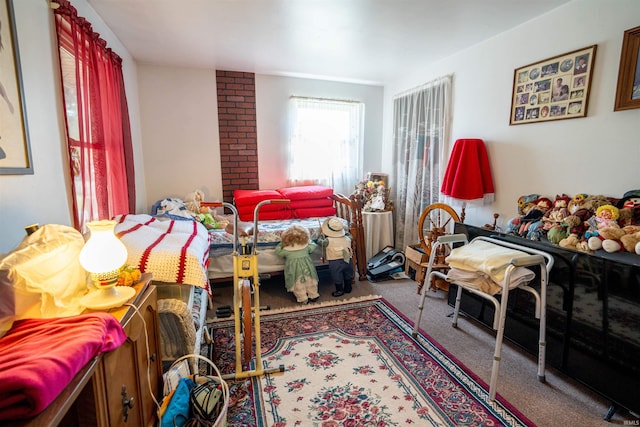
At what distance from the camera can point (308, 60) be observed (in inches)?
123

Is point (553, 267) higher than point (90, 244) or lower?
lower

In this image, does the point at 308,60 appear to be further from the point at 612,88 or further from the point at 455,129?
the point at 612,88

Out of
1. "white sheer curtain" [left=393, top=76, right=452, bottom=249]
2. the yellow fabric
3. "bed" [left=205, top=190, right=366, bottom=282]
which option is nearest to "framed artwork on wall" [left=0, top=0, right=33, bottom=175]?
"bed" [left=205, top=190, right=366, bottom=282]

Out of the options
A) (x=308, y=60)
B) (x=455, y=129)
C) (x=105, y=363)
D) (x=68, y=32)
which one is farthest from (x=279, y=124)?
(x=105, y=363)

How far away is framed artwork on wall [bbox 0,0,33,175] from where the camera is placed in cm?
114

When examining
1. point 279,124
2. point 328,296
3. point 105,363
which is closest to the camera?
point 105,363

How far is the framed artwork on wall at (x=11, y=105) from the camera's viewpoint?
1.14 metres

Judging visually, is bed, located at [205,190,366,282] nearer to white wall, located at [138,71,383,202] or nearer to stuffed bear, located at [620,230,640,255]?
white wall, located at [138,71,383,202]

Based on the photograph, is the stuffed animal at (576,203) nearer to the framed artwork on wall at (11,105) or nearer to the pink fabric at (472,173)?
the pink fabric at (472,173)

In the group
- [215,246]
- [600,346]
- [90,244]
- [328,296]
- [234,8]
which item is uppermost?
[234,8]

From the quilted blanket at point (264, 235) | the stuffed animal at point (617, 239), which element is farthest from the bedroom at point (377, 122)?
the quilted blanket at point (264, 235)

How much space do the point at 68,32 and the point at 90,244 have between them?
55.3 inches

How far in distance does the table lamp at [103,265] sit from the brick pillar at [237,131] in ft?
8.77

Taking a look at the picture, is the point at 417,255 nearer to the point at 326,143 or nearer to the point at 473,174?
the point at 473,174
